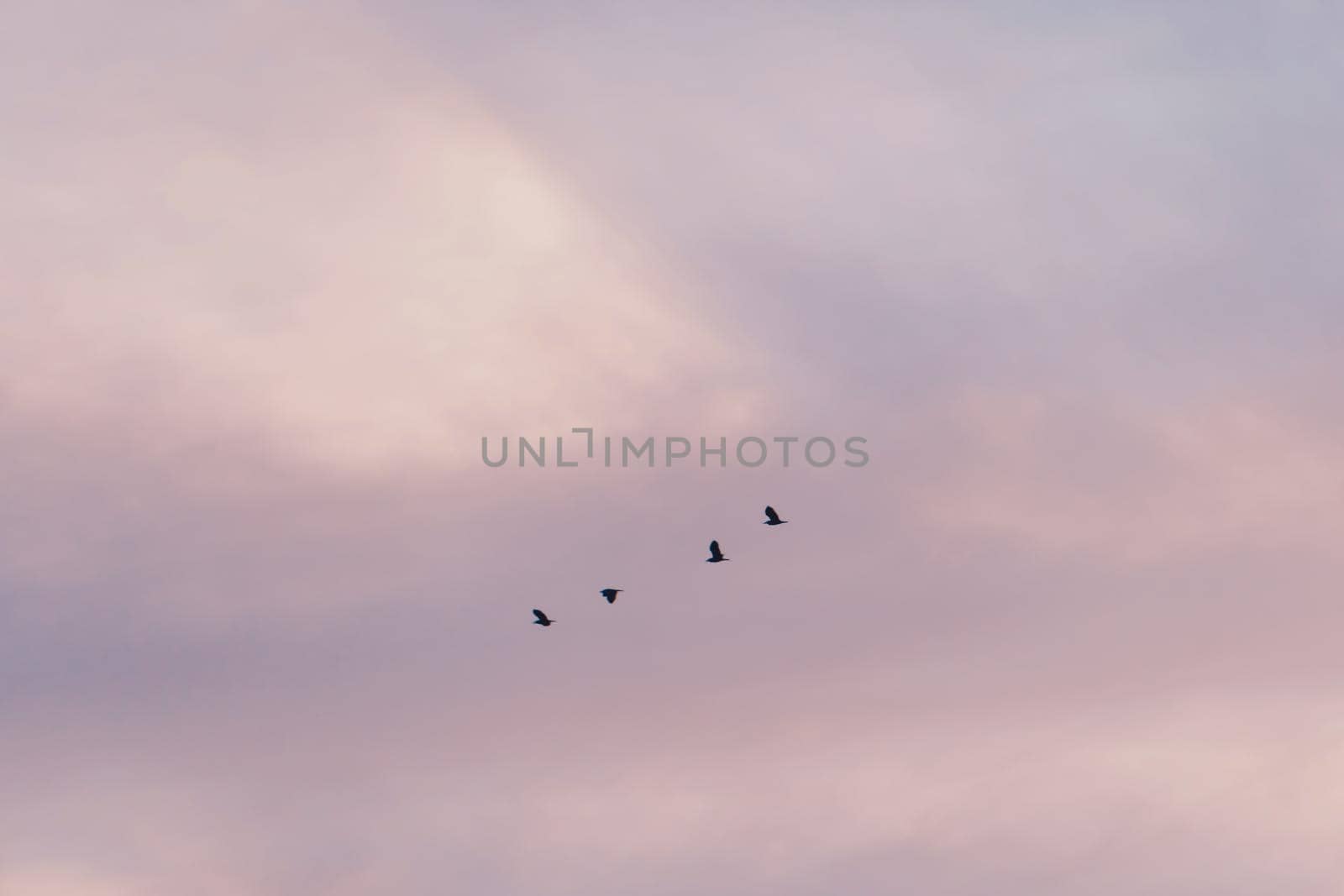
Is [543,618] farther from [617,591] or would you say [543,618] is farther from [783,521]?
[783,521]

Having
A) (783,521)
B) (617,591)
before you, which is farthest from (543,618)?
(783,521)

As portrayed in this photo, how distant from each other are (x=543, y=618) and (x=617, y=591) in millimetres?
8040

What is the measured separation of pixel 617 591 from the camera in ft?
636

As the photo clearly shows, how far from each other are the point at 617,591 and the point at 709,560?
8.71 m

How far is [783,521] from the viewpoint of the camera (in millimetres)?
192875

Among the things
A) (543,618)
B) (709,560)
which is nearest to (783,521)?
(709,560)

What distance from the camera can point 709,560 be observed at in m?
196

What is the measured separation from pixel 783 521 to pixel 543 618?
2338 cm

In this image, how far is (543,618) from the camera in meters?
198

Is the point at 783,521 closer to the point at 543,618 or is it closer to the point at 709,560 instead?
the point at 709,560

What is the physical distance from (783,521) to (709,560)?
25.8 ft

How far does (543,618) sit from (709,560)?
15.8 meters
